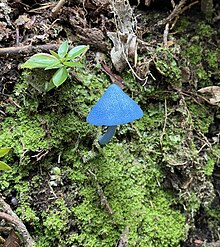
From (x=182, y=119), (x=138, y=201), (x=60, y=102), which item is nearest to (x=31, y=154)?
(x=60, y=102)

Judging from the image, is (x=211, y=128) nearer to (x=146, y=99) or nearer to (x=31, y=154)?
(x=146, y=99)

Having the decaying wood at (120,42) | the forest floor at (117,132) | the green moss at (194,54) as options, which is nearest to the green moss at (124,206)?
the forest floor at (117,132)

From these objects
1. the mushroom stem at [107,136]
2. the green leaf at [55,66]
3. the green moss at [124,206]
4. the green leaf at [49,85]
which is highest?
the green leaf at [55,66]

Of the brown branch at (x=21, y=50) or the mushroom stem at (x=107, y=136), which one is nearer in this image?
the mushroom stem at (x=107, y=136)

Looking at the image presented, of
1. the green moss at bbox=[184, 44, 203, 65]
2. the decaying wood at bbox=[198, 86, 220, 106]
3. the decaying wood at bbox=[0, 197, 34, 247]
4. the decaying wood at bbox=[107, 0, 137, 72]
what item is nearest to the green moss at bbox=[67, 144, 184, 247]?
the decaying wood at bbox=[0, 197, 34, 247]

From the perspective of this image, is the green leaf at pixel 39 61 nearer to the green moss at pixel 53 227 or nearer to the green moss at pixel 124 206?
the green moss at pixel 124 206

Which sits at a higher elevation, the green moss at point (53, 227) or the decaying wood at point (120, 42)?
the decaying wood at point (120, 42)

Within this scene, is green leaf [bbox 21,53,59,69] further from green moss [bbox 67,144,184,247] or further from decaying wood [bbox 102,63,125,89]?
green moss [bbox 67,144,184,247]

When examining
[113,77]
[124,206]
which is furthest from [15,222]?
[113,77]
